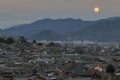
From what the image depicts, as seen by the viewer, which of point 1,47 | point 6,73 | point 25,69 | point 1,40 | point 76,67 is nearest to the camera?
point 6,73

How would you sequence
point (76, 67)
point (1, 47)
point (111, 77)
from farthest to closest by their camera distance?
1. point (1, 47)
2. point (76, 67)
3. point (111, 77)

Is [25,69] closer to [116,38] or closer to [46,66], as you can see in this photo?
[46,66]

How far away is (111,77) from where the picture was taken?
73.0 feet

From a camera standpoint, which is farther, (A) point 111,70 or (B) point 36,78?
(A) point 111,70

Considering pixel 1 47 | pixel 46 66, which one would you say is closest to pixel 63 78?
pixel 46 66

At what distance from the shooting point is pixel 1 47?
52.2m

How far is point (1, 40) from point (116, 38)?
137266 millimetres

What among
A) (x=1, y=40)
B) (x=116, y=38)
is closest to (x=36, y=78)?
(x=1, y=40)

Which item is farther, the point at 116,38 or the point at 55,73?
the point at 116,38

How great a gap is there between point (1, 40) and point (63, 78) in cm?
4003

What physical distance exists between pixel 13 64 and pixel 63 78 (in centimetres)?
971

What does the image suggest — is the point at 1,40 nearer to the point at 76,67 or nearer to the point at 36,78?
the point at 76,67

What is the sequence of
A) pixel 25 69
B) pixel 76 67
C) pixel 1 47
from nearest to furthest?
pixel 25 69, pixel 76 67, pixel 1 47

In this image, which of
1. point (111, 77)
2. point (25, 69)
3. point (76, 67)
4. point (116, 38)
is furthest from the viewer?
point (116, 38)
